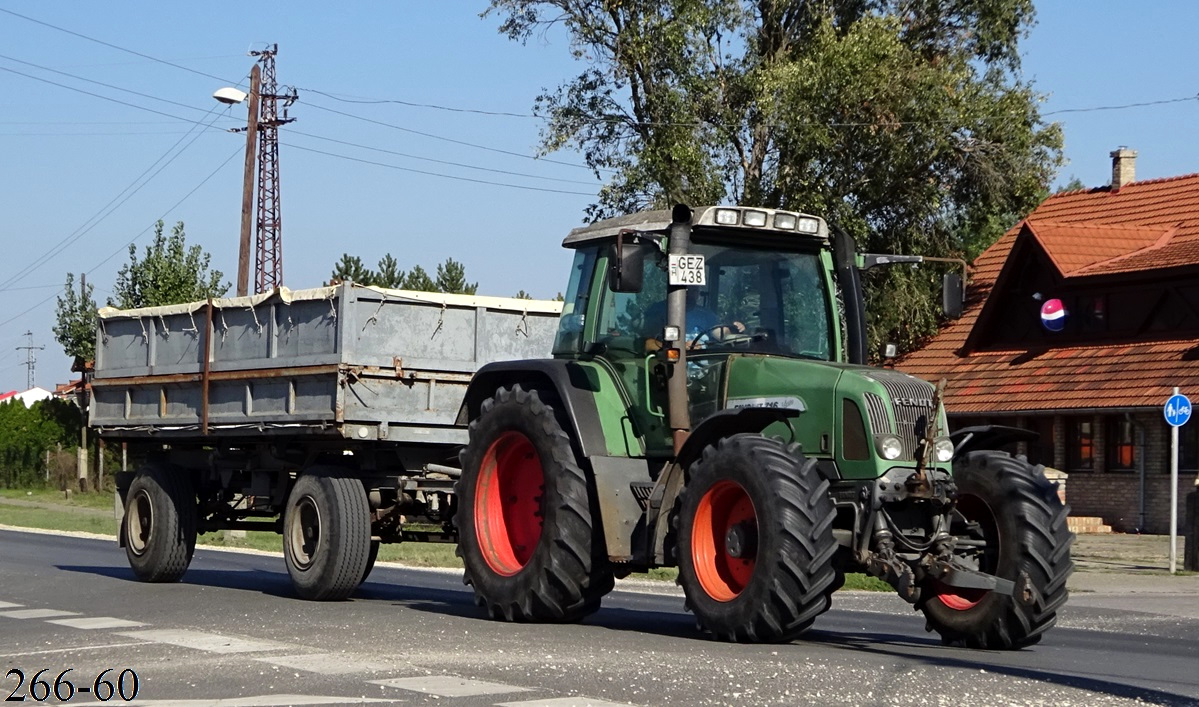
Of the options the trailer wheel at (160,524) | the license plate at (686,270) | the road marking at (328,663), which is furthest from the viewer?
the trailer wheel at (160,524)

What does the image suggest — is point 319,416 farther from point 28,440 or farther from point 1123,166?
point 28,440

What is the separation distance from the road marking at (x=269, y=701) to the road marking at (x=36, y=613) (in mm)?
5380

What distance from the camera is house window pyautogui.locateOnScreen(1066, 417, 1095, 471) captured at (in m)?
33.3

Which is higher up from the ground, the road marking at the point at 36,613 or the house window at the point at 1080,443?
the house window at the point at 1080,443

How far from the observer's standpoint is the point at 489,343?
15.4m

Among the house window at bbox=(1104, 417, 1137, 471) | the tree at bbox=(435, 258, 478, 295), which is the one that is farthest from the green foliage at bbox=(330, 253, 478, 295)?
the house window at bbox=(1104, 417, 1137, 471)

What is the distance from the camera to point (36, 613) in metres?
13.8

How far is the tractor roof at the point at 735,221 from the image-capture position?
1213 cm

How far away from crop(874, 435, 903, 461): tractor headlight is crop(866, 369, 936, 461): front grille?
7cm

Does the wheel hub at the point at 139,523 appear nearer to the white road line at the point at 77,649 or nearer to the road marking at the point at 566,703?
the white road line at the point at 77,649

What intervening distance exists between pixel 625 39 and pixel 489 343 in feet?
69.5

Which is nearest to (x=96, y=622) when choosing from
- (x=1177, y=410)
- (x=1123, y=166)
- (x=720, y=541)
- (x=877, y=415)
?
(x=720, y=541)

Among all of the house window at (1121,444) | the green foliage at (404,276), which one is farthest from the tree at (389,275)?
the house window at (1121,444)

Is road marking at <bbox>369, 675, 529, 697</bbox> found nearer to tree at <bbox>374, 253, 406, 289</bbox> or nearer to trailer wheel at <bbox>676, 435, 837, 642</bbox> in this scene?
trailer wheel at <bbox>676, 435, 837, 642</bbox>
